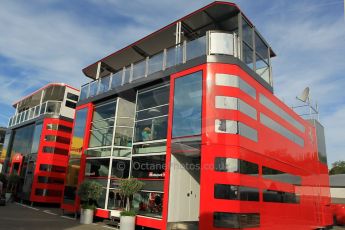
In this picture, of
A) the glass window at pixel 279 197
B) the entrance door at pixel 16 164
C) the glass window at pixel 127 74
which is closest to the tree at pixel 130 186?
the glass window at pixel 279 197

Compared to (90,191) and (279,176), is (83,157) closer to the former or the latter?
(90,191)

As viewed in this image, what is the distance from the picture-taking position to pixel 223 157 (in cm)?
1418

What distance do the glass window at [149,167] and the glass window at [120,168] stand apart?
1586mm

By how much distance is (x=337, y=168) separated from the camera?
82.1 m

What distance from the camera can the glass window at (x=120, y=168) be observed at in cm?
1966

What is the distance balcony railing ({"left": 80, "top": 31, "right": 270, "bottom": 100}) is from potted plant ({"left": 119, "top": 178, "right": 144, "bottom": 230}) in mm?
6648

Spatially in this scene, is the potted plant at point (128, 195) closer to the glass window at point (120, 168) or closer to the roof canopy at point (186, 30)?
the glass window at point (120, 168)

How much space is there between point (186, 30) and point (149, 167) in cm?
922

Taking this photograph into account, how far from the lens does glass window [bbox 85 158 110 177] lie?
20477 mm

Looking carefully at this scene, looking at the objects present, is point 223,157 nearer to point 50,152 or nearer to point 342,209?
point 50,152

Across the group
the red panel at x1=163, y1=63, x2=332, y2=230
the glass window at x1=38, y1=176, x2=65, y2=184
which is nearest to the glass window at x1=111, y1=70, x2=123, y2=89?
the red panel at x1=163, y1=63, x2=332, y2=230

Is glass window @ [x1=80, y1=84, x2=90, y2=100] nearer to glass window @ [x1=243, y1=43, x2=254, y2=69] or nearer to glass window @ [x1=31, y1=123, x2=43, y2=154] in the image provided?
glass window @ [x1=31, y1=123, x2=43, y2=154]

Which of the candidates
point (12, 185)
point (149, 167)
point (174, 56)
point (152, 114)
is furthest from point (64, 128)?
point (174, 56)

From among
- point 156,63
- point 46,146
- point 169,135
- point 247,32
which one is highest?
point 247,32
